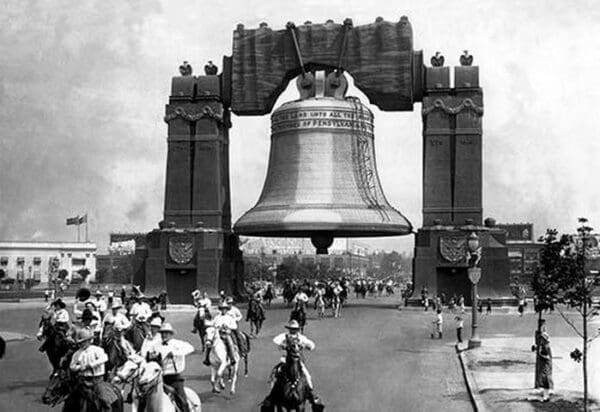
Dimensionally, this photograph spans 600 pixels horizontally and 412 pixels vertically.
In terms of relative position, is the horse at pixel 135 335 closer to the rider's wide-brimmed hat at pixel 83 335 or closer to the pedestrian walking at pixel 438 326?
the rider's wide-brimmed hat at pixel 83 335

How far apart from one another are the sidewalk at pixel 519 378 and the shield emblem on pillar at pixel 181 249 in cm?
1953

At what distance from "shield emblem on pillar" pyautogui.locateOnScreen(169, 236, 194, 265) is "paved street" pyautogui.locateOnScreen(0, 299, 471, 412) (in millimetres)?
10499

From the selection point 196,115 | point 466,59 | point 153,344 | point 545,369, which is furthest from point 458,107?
point 153,344

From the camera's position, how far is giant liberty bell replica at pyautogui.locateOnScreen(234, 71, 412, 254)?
34.9 metres

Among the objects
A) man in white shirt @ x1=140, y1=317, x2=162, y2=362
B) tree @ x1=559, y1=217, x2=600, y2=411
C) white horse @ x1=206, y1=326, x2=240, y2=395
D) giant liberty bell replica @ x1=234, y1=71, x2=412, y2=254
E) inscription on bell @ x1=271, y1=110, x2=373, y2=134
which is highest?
inscription on bell @ x1=271, y1=110, x2=373, y2=134

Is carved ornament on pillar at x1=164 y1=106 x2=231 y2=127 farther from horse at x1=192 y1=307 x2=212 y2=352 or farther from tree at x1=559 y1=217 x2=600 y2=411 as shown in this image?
tree at x1=559 y1=217 x2=600 y2=411

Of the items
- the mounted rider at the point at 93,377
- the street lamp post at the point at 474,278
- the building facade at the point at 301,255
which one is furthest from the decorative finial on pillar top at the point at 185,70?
the building facade at the point at 301,255

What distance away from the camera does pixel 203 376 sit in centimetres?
1725

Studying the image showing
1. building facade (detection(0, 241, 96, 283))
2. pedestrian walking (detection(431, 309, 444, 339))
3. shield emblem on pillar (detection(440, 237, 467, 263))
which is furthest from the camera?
building facade (detection(0, 241, 96, 283))

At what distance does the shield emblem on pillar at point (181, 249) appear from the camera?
130 feet

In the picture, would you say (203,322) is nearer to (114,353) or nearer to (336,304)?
(114,353)

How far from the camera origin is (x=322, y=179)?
35.2 m

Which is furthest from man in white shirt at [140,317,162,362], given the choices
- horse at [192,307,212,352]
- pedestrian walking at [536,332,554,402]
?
horse at [192,307,212,352]

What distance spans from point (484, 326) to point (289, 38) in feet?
54.0
